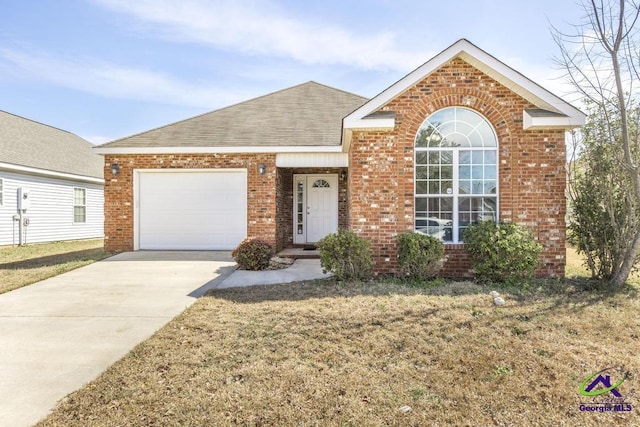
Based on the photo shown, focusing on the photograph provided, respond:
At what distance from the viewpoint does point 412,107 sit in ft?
23.8

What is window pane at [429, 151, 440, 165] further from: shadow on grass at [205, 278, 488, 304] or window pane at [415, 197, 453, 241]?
shadow on grass at [205, 278, 488, 304]

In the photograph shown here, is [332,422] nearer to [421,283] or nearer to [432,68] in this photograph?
[421,283]

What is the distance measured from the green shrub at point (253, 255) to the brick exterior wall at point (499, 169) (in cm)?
226

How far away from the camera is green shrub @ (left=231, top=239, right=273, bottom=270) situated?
320 inches

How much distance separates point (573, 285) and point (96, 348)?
764 centimetres

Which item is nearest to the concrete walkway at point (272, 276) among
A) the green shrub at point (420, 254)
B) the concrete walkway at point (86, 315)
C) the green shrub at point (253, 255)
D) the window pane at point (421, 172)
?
the concrete walkway at point (86, 315)

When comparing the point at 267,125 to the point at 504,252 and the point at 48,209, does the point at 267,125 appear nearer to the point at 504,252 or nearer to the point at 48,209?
the point at 504,252

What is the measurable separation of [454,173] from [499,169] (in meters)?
0.88

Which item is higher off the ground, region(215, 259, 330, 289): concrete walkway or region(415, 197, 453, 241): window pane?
region(415, 197, 453, 241): window pane

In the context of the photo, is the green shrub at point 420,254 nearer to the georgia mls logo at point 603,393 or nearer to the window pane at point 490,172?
the window pane at point 490,172

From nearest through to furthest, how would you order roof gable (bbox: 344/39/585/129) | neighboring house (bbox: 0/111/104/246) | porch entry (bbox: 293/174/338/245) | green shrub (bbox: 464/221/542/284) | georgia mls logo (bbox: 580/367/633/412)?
georgia mls logo (bbox: 580/367/633/412)
green shrub (bbox: 464/221/542/284)
roof gable (bbox: 344/39/585/129)
porch entry (bbox: 293/174/338/245)
neighboring house (bbox: 0/111/104/246)

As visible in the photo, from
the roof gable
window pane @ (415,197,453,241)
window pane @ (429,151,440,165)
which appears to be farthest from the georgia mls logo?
the roof gable

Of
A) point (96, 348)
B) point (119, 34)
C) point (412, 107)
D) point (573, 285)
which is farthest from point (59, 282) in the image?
point (573, 285)

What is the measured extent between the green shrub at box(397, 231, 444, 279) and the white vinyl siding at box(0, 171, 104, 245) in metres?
14.6
